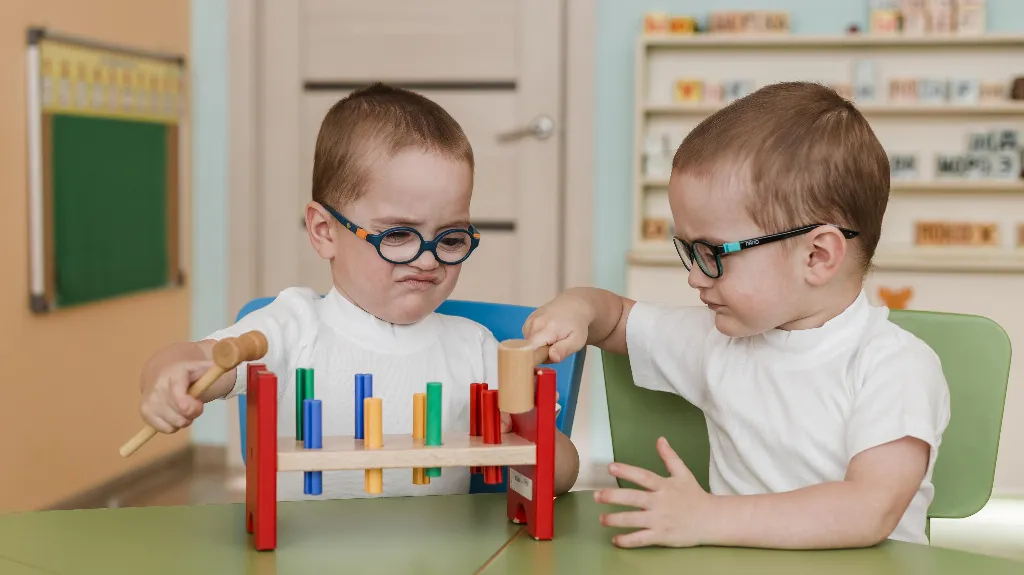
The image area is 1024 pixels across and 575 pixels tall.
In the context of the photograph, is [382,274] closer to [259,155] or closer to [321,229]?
[321,229]

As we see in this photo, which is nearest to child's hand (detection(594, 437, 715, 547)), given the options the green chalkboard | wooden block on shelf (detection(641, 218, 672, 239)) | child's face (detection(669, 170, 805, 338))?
child's face (detection(669, 170, 805, 338))

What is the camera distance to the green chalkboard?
2.94 meters

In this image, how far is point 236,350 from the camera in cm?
84

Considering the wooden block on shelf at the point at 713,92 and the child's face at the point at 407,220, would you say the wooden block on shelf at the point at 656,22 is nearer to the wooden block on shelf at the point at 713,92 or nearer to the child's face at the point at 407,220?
the wooden block on shelf at the point at 713,92

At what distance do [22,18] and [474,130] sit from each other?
1.35 m

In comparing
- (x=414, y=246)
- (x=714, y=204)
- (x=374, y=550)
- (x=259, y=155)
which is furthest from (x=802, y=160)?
(x=259, y=155)

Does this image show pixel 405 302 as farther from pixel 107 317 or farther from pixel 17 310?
pixel 107 317

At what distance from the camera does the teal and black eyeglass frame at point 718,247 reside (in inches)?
40.5

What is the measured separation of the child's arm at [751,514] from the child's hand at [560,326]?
0.16 m

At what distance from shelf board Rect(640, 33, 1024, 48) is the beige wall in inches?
62.5

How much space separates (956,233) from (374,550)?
283cm

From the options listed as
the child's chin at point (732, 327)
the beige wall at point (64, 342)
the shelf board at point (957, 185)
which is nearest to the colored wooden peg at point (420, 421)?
the child's chin at point (732, 327)

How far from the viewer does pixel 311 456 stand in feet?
2.86

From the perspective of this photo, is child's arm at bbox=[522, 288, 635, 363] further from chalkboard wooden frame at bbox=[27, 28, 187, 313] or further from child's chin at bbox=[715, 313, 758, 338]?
chalkboard wooden frame at bbox=[27, 28, 187, 313]
